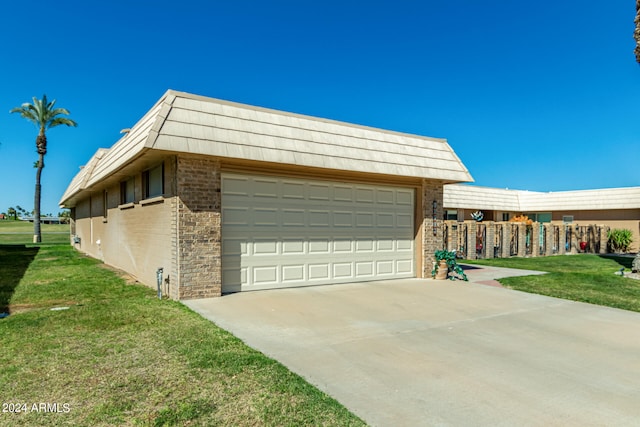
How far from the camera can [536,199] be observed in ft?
95.9

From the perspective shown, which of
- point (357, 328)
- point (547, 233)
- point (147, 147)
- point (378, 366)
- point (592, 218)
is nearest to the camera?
point (378, 366)

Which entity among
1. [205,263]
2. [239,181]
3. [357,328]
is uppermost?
[239,181]

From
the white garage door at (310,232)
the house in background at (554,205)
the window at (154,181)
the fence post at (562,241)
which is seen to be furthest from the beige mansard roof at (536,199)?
the window at (154,181)

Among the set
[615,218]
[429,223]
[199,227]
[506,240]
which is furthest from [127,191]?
Answer: [615,218]

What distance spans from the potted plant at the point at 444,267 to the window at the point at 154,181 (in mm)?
7676

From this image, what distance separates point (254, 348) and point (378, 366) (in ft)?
5.21

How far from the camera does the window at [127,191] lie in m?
11.6

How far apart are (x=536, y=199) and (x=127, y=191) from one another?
90.9ft

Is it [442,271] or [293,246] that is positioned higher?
[293,246]

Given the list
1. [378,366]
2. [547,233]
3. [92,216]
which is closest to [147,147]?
[378,366]

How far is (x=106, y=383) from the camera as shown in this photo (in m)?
3.90

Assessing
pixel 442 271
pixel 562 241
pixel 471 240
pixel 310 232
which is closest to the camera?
pixel 310 232

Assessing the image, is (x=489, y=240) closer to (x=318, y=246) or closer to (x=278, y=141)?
(x=318, y=246)

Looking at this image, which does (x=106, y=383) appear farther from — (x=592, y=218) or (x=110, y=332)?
(x=592, y=218)
